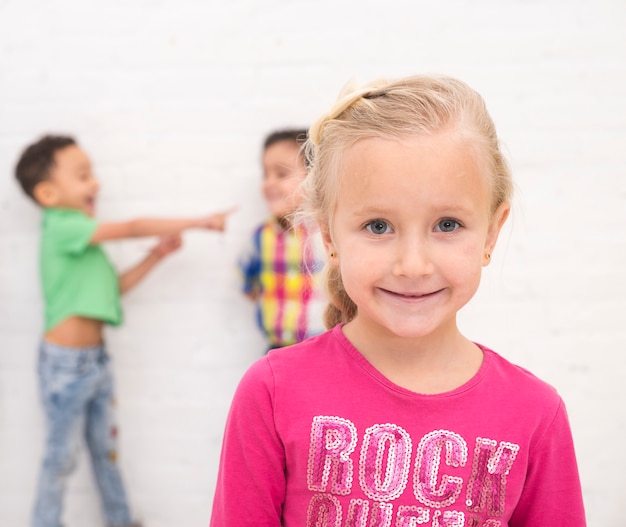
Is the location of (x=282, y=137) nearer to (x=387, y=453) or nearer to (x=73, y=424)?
(x=73, y=424)

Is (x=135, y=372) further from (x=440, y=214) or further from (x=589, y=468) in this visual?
(x=440, y=214)

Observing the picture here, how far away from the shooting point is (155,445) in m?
2.12

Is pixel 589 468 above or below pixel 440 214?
below

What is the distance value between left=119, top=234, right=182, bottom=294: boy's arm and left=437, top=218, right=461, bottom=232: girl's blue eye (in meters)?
1.29

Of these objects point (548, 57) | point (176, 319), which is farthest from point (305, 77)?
point (176, 319)

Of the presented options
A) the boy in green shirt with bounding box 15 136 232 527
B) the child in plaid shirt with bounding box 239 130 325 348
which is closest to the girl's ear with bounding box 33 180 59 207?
the boy in green shirt with bounding box 15 136 232 527

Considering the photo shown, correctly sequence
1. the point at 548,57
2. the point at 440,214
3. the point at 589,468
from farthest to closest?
the point at 589,468 → the point at 548,57 → the point at 440,214

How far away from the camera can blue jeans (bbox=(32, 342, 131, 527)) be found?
1.95 meters

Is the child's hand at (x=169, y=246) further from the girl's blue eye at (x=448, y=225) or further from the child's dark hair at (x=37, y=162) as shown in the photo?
the girl's blue eye at (x=448, y=225)

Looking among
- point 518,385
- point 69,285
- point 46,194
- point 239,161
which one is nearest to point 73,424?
point 69,285

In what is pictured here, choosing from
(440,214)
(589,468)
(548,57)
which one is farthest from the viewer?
(589,468)

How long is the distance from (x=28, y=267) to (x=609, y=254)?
5.26 feet

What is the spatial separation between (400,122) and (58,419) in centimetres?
151

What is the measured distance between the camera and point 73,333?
1.96 metres
